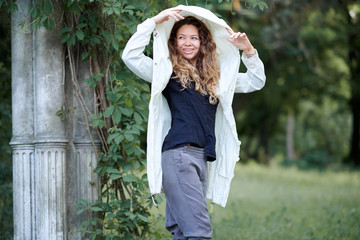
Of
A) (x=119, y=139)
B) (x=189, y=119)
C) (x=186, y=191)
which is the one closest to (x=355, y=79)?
(x=119, y=139)

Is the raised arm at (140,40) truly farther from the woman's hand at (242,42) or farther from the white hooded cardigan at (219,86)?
the woman's hand at (242,42)

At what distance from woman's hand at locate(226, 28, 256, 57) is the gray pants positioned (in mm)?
796

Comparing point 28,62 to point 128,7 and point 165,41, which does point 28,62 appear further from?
point 165,41

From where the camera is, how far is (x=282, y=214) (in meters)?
7.69

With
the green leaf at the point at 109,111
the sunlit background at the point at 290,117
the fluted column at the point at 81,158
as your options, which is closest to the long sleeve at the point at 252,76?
the sunlit background at the point at 290,117

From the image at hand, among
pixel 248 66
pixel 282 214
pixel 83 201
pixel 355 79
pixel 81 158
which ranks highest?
pixel 355 79

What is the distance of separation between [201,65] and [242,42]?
1.11 ft

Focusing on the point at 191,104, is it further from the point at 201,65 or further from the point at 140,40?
the point at 140,40

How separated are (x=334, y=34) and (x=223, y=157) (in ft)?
49.9

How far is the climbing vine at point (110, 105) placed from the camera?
157 inches

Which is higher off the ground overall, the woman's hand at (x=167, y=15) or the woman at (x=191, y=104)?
the woman's hand at (x=167, y=15)

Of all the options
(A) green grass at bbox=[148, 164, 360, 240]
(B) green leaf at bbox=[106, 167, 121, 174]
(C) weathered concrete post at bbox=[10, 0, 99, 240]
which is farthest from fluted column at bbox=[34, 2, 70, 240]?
(A) green grass at bbox=[148, 164, 360, 240]

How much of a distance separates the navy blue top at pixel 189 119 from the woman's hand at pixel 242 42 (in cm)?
43

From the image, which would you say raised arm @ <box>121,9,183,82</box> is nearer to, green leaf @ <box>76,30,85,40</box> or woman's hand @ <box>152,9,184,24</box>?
woman's hand @ <box>152,9,184,24</box>
